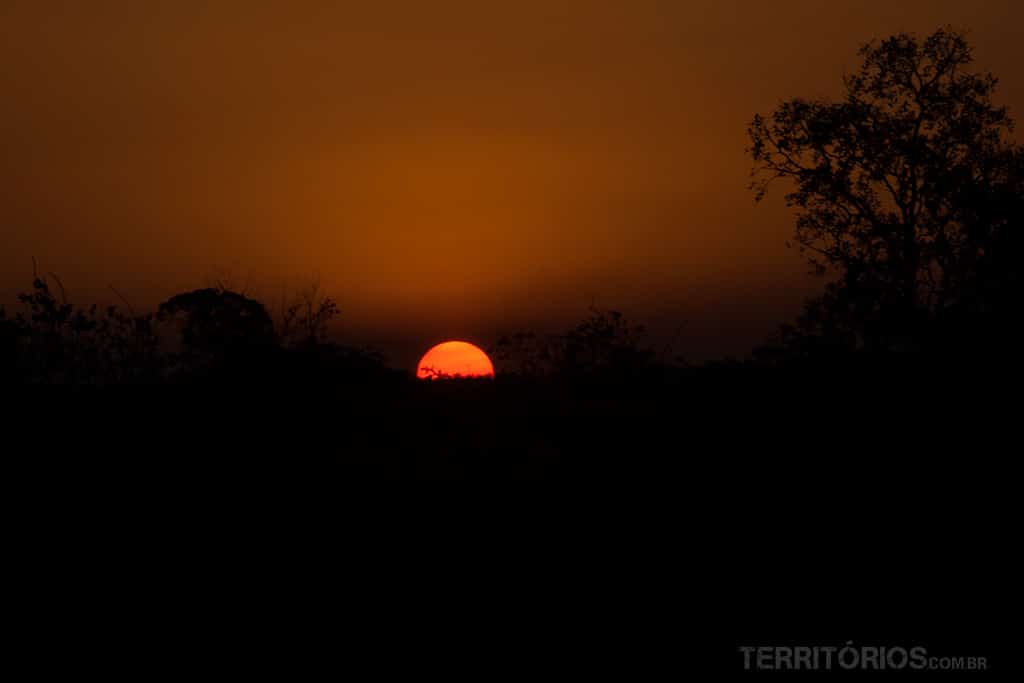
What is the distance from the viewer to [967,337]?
73.3ft

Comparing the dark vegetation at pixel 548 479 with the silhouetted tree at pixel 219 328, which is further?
the silhouetted tree at pixel 219 328

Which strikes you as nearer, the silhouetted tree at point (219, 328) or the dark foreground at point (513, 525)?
the dark foreground at point (513, 525)

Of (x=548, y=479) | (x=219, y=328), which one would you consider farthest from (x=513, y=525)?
(x=219, y=328)

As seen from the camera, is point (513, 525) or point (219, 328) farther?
point (219, 328)

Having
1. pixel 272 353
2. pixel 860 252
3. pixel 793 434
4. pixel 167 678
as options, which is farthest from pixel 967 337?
pixel 167 678

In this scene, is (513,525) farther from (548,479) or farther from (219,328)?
(219,328)

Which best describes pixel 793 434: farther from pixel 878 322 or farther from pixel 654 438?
pixel 878 322

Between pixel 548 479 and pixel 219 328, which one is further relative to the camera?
pixel 219 328

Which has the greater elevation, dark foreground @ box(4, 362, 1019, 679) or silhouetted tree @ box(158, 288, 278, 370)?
silhouetted tree @ box(158, 288, 278, 370)

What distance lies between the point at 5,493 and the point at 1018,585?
11906mm

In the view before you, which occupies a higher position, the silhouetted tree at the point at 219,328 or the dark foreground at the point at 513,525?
the silhouetted tree at the point at 219,328

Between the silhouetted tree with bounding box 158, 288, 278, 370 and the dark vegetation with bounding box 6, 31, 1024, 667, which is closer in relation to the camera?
the dark vegetation with bounding box 6, 31, 1024, 667

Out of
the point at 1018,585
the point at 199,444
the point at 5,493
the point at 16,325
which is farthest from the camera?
the point at 16,325

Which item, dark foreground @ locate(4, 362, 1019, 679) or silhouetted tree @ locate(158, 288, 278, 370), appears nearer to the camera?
dark foreground @ locate(4, 362, 1019, 679)
